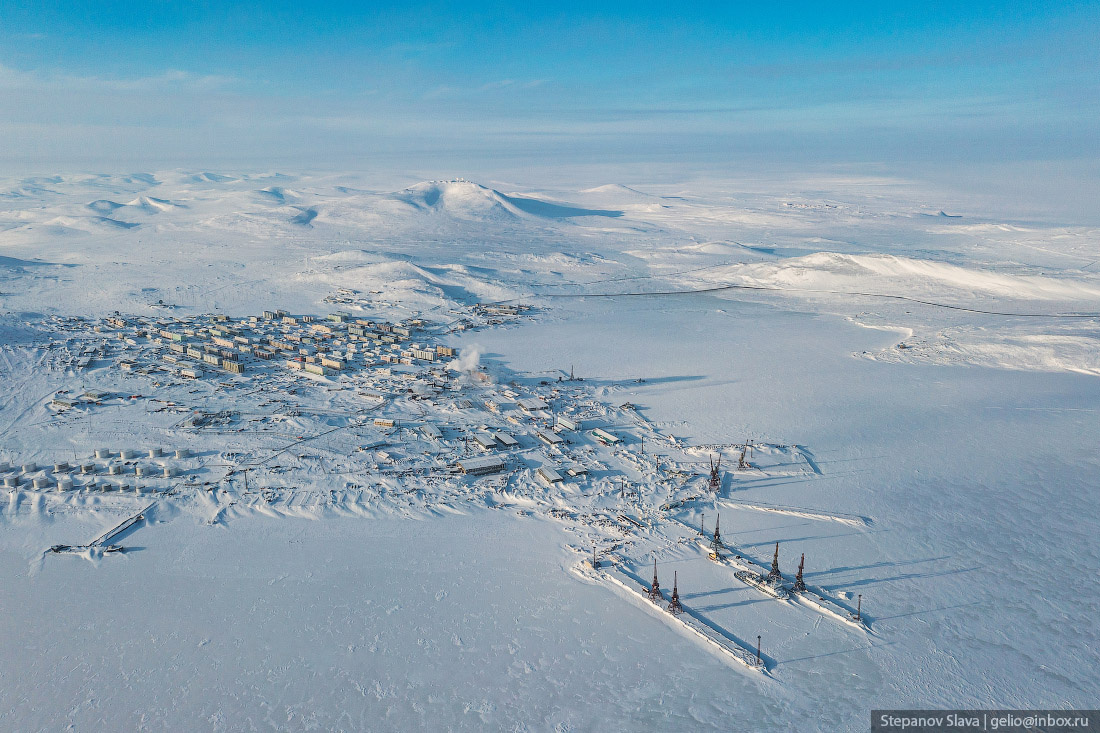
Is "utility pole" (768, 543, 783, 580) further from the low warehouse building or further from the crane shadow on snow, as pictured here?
the low warehouse building

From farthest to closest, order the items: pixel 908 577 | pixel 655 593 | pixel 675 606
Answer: pixel 908 577, pixel 655 593, pixel 675 606

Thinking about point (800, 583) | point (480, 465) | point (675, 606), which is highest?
point (480, 465)

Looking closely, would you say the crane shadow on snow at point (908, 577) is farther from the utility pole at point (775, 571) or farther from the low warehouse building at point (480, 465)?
the low warehouse building at point (480, 465)

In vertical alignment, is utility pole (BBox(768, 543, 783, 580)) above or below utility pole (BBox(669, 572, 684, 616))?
above

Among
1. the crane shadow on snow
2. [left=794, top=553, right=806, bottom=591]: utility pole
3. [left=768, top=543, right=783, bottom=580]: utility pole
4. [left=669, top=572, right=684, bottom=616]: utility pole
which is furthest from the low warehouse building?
the crane shadow on snow

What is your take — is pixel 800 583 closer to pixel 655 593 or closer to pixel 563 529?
pixel 655 593

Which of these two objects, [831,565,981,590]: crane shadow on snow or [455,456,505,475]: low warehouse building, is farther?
[455,456,505,475]: low warehouse building

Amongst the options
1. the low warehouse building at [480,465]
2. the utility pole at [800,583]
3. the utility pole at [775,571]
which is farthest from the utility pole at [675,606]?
the low warehouse building at [480,465]

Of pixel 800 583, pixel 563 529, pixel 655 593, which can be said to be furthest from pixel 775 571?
pixel 563 529

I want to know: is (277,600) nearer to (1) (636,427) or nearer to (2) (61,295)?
(1) (636,427)
